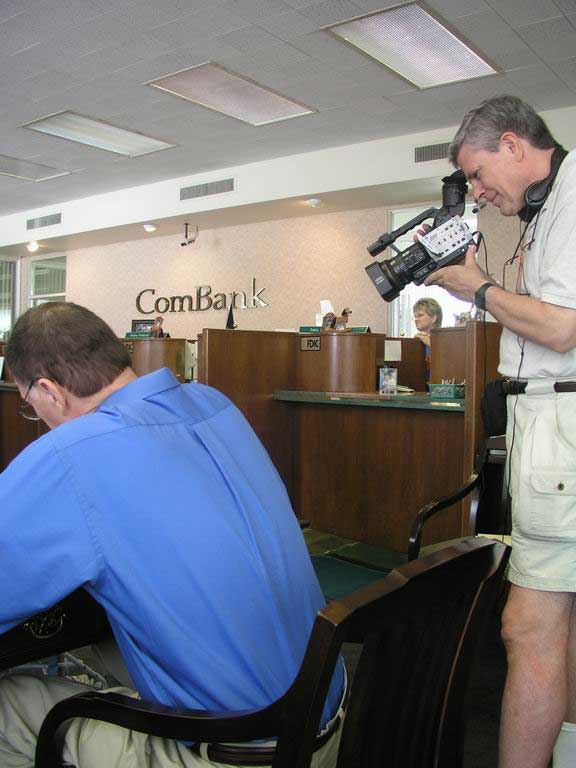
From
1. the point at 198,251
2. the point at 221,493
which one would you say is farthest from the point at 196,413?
the point at 198,251

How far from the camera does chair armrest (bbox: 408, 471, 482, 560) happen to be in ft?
7.54

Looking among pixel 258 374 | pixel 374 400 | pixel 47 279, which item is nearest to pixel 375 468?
pixel 374 400

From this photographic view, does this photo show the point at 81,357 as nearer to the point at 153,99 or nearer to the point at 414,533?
the point at 414,533

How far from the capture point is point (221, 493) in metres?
0.97

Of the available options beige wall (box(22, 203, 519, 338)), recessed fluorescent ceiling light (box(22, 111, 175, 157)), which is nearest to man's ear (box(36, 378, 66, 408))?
beige wall (box(22, 203, 519, 338))

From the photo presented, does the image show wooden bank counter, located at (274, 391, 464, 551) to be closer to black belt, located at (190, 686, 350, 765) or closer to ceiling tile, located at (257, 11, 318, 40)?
ceiling tile, located at (257, 11, 318, 40)

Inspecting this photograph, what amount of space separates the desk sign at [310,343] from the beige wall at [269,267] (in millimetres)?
2677

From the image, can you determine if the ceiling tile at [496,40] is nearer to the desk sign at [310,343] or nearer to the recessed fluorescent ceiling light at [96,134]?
the desk sign at [310,343]

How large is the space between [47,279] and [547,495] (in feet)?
37.8

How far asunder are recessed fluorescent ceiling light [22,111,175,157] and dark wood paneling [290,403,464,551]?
12.7 feet

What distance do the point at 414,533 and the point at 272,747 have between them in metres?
1.45

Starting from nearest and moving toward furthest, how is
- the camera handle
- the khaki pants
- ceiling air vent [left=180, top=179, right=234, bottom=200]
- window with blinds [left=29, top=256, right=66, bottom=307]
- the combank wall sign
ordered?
the khaki pants < the camera handle < ceiling air vent [left=180, top=179, right=234, bottom=200] < the combank wall sign < window with blinds [left=29, top=256, right=66, bottom=307]

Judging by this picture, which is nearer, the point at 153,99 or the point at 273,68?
the point at 273,68

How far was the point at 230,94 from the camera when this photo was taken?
224 inches
